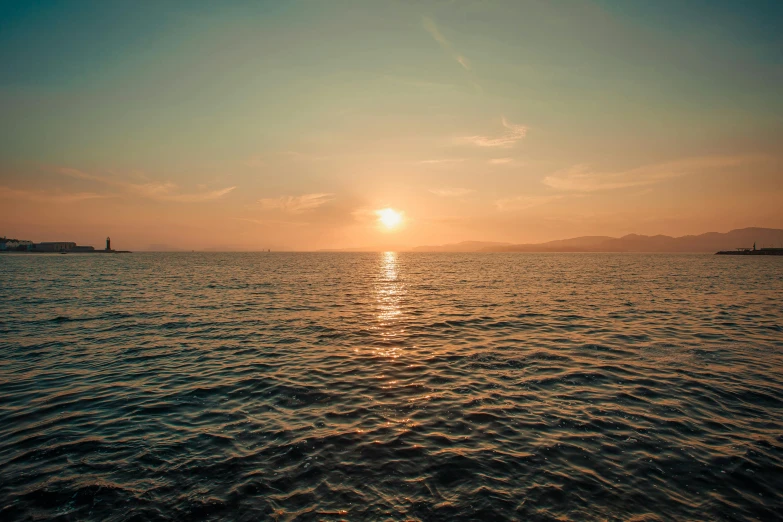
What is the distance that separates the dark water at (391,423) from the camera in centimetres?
920

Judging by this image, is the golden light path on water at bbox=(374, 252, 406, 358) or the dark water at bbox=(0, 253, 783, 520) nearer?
the dark water at bbox=(0, 253, 783, 520)

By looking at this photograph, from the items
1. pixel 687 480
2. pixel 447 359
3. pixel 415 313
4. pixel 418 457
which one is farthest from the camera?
pixel 415 313

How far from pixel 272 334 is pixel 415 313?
14.9 metres

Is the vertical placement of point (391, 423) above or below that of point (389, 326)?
above

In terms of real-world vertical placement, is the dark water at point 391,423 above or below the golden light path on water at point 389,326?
above

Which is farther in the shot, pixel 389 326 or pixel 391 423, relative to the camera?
pixel 389 326

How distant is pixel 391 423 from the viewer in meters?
13.3

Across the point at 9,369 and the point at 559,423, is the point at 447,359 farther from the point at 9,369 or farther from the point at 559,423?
the point at 9,369

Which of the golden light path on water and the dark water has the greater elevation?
the dark water

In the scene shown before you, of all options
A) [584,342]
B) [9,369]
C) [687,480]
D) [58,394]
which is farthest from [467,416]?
[9,369]

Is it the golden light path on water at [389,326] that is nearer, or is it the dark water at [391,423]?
the dark water at [391,423]

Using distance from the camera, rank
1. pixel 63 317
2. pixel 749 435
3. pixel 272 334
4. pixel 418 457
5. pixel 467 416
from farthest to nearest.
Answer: pixel 63 317, pixel 272 334, pixel 467 416, pixel 749 435, pixel 418 457

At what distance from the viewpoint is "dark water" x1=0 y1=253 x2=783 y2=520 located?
920 centimetres

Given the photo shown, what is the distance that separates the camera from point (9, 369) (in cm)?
1980
